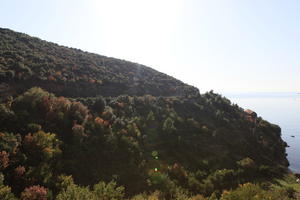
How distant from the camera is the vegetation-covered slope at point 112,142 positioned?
13578mm

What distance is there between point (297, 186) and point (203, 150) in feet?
31.2

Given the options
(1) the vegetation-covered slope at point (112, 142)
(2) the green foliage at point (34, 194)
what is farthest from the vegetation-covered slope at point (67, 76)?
(2) the green foliage at point (34, 194)

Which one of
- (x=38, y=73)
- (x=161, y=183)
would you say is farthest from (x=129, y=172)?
(x=38, y=73)

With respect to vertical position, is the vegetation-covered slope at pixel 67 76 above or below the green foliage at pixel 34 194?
above

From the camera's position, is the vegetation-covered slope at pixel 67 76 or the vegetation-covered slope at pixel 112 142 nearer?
the vegetation-covered slope at pixel 112 142

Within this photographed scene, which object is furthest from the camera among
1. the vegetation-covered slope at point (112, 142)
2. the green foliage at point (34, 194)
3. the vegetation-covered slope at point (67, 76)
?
the vegetation-covered slope at point (67, 76)

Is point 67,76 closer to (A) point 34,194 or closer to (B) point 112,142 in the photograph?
(B) point 112,142

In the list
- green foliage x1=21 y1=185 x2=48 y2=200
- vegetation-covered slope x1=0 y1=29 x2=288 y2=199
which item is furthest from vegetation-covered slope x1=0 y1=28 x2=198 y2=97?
green foliage x1=21 y1=185 x2=48 y2=200

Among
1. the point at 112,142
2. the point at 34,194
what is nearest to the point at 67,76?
the point at 112,142

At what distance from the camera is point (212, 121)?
34.5 m

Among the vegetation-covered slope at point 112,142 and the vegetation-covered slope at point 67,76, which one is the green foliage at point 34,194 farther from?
the vegetation-covered slope at point 67,76

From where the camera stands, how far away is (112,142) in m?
19.9

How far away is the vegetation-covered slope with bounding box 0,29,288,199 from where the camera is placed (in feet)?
44.5

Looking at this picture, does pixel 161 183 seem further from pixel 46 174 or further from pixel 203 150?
pixel 203 150
